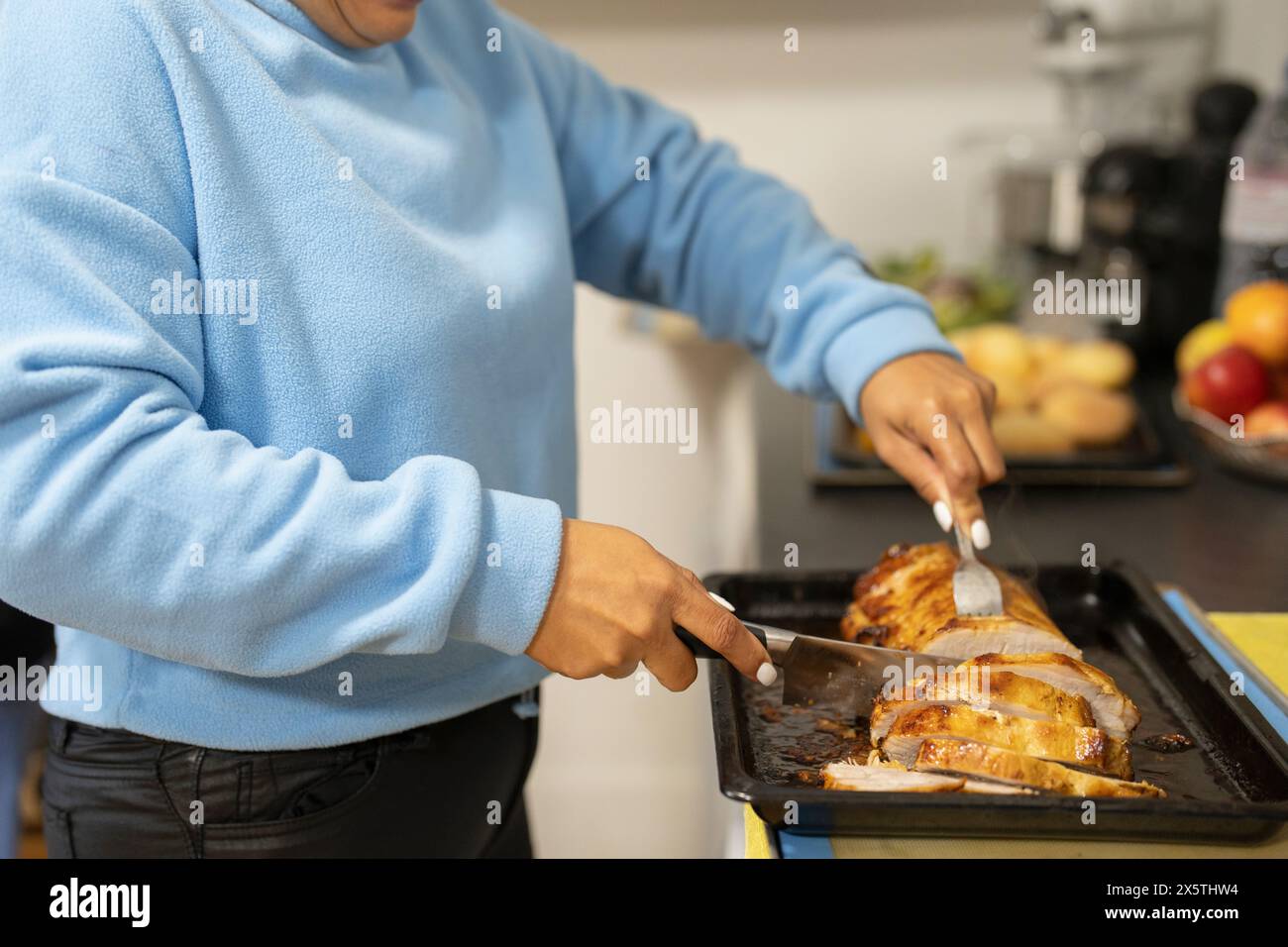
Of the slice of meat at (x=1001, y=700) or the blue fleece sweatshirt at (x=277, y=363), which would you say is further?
the slice of meat at (x=1001, y=700)

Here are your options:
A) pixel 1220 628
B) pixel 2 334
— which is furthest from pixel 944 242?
pixel 2 334

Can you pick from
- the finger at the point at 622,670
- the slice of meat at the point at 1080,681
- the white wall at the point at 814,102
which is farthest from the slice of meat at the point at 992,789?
the white wall at the point at 814,102

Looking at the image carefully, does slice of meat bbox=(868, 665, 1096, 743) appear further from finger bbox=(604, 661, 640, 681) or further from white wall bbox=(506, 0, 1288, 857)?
white wall bbox=(506, 0, 1288, 857)

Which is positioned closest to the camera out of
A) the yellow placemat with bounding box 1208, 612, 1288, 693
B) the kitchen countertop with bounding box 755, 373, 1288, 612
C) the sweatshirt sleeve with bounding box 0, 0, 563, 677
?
the sweatshirt sleeve with bounding box 0, 0, 563, 677

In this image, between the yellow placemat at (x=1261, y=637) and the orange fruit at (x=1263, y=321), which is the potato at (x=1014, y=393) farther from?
the yellow placemat at (x=1261, y=637)

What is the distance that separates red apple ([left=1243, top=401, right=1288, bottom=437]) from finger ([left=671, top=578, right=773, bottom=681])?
0.99 meters

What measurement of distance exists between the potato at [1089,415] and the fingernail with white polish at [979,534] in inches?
25.3

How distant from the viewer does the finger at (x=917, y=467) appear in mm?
1105

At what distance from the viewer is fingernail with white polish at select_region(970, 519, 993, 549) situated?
1085mm

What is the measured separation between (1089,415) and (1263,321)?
25 centimetres
